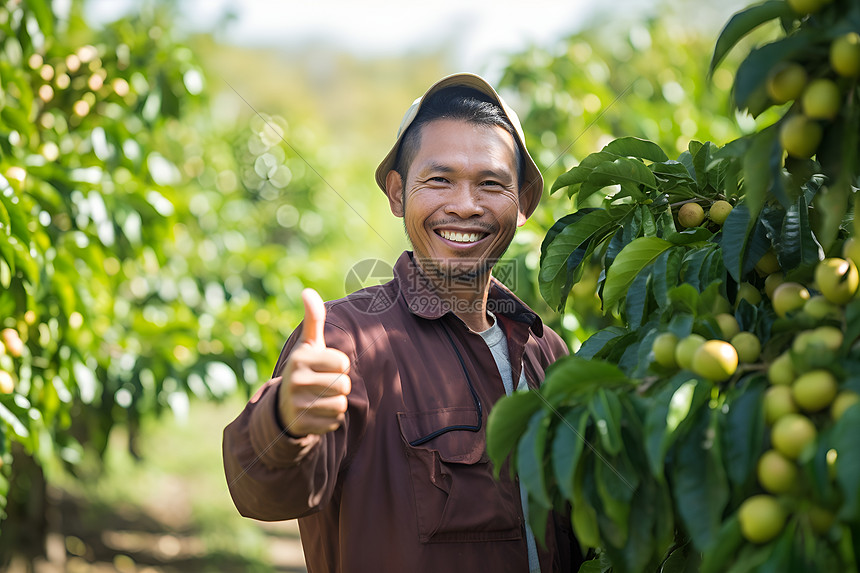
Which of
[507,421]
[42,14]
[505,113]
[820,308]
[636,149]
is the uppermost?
[42,14]

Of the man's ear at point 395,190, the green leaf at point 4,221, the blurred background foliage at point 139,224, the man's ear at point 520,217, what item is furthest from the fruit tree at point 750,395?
the green leaf at point 4,221

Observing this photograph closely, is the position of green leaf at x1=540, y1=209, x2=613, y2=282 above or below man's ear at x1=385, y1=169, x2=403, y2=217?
below

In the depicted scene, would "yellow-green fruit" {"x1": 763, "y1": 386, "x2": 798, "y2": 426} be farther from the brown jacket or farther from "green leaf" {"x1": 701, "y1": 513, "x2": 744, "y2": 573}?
the brown jacket

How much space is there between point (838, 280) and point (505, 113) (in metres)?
0.98

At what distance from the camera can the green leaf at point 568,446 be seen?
958 millimetres

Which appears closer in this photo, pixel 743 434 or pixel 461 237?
pixel 743 434

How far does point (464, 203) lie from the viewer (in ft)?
5.57

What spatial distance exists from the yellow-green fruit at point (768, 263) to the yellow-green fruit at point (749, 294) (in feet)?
0.15

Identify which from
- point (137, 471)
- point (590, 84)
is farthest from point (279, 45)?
point (590, 84)

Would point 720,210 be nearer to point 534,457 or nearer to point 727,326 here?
point 727,326

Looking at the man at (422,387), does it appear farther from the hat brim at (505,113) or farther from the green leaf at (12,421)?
the green leaf at (12,421)

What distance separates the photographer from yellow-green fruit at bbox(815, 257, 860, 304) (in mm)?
990

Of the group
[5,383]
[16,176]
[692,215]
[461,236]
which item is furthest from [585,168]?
[5,383]

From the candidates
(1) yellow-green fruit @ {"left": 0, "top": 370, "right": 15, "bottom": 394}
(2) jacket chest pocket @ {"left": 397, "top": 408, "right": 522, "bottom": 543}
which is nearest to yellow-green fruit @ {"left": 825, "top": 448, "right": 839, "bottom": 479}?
(2) jacket chest pocket @ {"left": 397, "top": 408, "right": 522, "bottom": 543}
